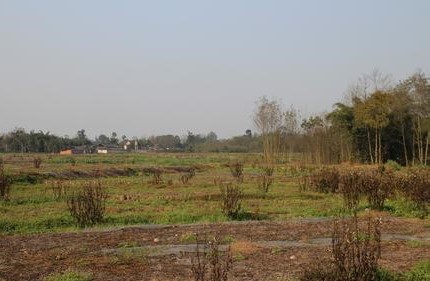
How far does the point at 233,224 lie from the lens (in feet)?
40.0

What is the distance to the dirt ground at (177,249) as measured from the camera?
7441 millimetres

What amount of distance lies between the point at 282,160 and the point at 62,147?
69.7 metres

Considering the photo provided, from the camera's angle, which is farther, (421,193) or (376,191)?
(376,191)

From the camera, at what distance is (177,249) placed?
30.2 ft

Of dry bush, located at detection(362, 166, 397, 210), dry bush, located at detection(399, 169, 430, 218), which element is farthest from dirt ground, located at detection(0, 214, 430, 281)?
dry bush, located at detection(362, 166, 397, 210)

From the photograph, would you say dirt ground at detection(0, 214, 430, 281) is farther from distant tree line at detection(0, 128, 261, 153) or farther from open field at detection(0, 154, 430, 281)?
distant tree line at detection(0, 128, 261, 153)

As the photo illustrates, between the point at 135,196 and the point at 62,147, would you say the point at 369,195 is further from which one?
the point at 62,147

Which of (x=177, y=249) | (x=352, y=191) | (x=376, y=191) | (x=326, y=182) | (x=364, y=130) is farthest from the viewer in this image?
(x=364, y=130)

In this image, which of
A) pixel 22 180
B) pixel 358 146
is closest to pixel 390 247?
pixel 22 180

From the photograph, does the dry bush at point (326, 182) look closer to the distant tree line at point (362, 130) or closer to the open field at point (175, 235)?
the open field at point (175, 235)

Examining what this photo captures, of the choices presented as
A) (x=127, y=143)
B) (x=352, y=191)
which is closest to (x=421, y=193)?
(x=352, y=191)

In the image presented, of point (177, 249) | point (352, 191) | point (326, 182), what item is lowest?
point (177, 249)

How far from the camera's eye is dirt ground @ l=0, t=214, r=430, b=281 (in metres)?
7.44

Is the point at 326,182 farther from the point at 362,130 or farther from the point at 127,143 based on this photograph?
the point at 127,143
